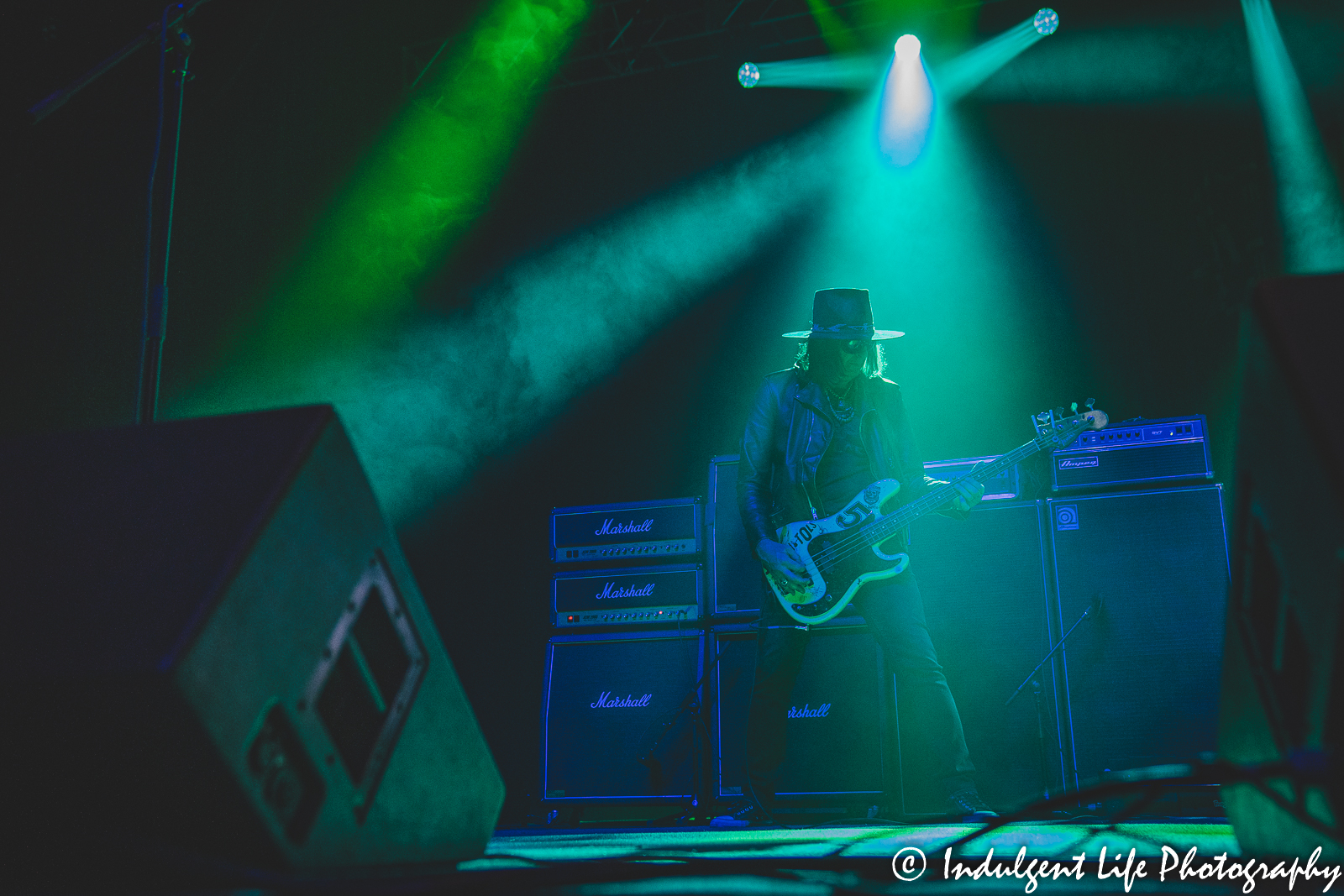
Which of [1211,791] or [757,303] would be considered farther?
[757,303]

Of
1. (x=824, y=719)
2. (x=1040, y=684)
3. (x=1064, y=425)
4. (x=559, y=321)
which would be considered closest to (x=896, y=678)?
(x=824, y=719)

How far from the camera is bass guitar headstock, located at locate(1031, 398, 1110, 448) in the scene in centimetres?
331

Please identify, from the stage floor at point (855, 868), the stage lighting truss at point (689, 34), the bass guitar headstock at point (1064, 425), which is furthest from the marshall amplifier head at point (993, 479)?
the stage lighting truss at point (689, 34)

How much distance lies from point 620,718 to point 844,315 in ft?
5.71

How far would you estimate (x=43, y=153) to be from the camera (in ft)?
10.5

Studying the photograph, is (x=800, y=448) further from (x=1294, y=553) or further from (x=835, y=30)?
(x=835, y=30)

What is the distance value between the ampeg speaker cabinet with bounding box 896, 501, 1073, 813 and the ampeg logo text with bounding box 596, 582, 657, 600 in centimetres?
103

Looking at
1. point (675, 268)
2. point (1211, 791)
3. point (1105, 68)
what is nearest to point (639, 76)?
point (675, 268)

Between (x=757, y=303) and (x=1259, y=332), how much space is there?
420cm

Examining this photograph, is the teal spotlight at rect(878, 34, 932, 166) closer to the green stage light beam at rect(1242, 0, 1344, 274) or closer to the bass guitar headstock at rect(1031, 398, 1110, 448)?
the green stage light beam at rect(1242, 0, 1344, 274)

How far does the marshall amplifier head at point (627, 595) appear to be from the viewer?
3.80 meters

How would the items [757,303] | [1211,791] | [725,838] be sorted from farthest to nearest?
[757,303], [1211,791], [725,838]

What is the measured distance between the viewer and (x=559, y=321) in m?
5.24

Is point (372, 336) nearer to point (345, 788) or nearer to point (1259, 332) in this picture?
point (345, 788)
